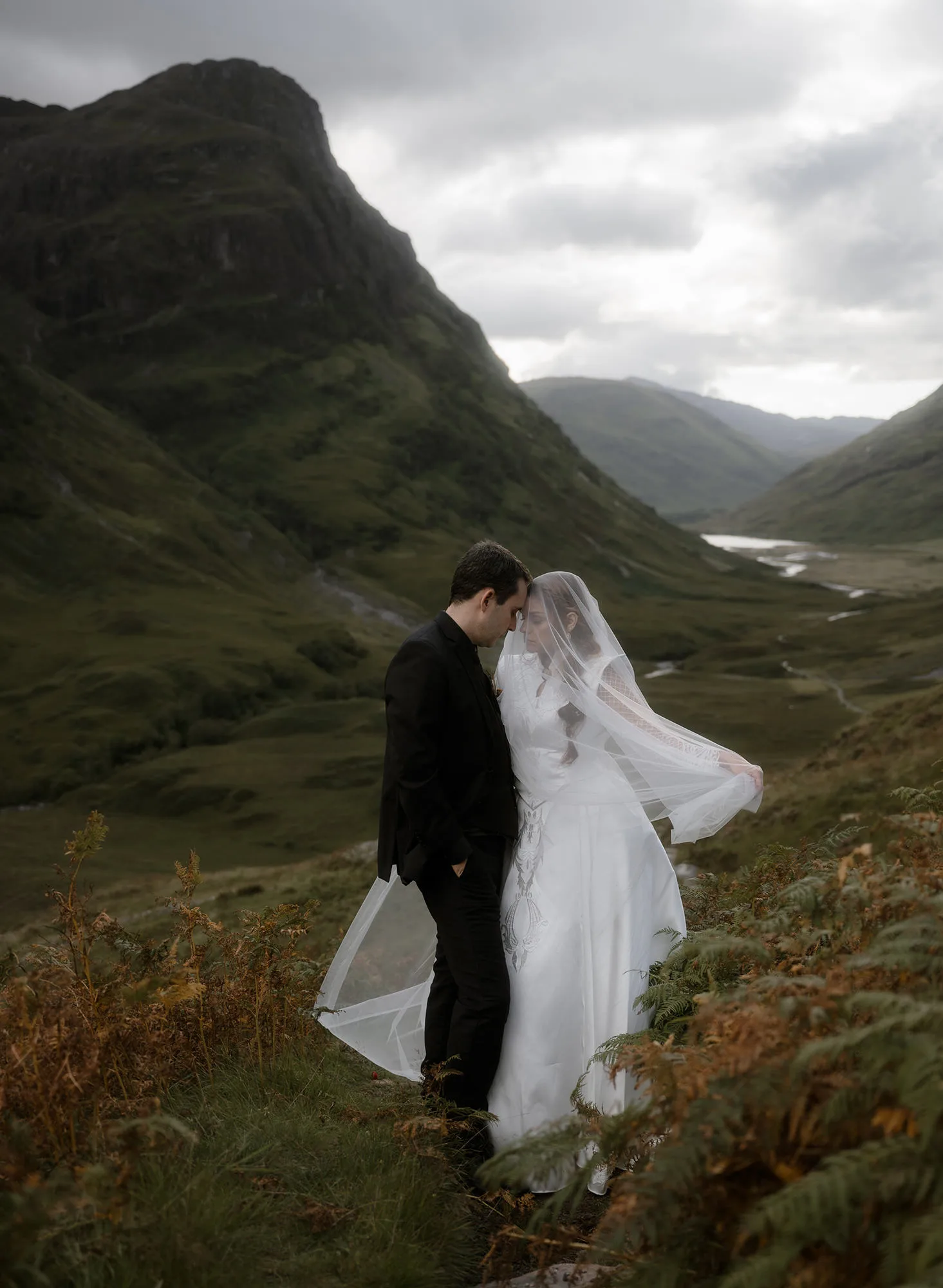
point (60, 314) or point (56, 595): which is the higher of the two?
point (60, 314)

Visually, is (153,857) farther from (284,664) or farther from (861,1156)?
(861,1156)

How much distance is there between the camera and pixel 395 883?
21.9 ft

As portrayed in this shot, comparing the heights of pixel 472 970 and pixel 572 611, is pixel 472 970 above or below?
below

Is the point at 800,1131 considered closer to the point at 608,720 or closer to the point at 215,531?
the point at 608,720

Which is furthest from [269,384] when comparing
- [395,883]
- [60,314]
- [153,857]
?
[395,883]

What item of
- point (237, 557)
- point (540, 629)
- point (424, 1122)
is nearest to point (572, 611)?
point (540, 629)

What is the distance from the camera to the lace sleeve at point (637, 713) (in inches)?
260

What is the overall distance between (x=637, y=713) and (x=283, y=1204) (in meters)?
3.48

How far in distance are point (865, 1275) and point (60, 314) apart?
667ft

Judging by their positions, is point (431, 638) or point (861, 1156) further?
point (431, 638)

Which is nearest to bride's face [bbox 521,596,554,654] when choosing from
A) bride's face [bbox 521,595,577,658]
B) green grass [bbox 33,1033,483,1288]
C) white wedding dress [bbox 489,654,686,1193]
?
bride's face [bbox 521,595,577,658]

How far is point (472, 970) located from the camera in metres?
5.77

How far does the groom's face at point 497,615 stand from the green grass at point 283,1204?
258cm

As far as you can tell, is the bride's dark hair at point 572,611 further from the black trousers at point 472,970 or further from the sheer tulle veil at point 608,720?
the black trousers at point 472,970
